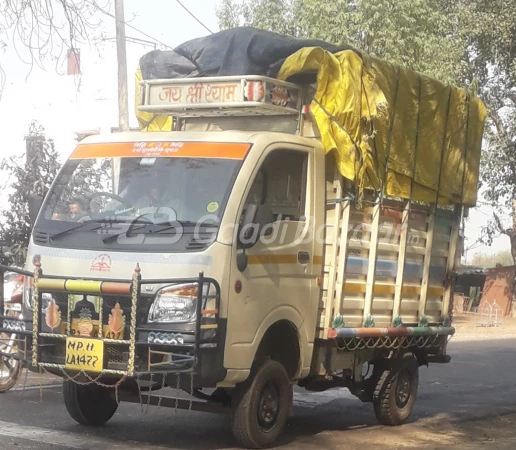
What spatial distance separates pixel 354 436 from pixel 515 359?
28.5ft

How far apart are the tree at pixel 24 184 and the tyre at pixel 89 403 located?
6.91m

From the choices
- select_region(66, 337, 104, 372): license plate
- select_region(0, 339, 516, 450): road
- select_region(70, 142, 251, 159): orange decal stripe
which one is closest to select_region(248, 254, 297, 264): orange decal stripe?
select_region(70, 142, 251, 159): orange decal stripe

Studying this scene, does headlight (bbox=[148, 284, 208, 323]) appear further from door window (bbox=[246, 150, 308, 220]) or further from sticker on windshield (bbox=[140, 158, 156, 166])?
sticker on windshield (bbox=[140, 158, 156, 166])

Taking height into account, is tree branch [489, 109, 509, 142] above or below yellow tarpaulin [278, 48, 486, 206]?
above

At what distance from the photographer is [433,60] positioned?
2153 centimetres

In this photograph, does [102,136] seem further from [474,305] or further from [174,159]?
[474,305]

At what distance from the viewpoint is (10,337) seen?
296 inches

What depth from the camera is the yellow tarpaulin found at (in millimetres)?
8078

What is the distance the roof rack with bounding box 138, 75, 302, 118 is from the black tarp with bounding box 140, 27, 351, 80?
249 millimetres

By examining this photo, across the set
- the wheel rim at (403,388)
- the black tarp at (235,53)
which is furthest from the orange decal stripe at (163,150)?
the wheel rim at (403,388)

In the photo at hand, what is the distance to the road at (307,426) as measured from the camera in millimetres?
7676

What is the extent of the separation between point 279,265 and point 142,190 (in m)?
1.23

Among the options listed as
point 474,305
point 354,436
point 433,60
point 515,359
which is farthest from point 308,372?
point 474,305

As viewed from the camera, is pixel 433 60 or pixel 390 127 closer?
pixel 390 127
